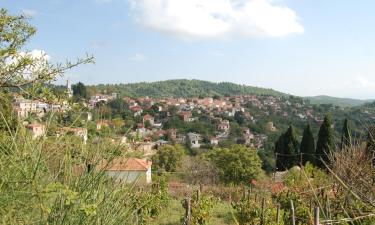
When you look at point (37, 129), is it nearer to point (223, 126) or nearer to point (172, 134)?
point (172, 134)

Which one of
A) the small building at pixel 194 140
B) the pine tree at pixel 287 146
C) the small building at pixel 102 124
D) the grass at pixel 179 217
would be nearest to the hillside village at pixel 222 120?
the small building at pixel 194 140

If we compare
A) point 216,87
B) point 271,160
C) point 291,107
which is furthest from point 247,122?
point 216,87

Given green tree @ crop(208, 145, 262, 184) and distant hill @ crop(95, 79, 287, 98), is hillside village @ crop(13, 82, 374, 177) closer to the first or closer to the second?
green tree @ crop(208, 145, 262, 184)

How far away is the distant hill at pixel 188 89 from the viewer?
149387 millimetres

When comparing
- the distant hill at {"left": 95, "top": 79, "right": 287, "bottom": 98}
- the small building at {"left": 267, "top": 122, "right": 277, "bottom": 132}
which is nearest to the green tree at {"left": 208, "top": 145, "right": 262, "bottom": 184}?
the small building at {"left": 267, "top": 122, "right": 277, "bottom": 132}

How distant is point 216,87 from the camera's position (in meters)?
178

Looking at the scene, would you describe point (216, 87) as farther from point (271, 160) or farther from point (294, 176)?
point (294, 176)

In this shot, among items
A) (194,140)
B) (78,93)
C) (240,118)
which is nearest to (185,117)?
(240,118)

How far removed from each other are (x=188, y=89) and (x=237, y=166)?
5169 inches

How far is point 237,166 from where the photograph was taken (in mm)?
35750

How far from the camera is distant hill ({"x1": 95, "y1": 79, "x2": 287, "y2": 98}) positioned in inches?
5881

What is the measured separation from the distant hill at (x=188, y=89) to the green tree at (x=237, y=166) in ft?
342

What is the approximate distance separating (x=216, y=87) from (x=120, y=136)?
177 metres

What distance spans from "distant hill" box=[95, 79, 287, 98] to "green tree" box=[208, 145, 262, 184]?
342 ft
